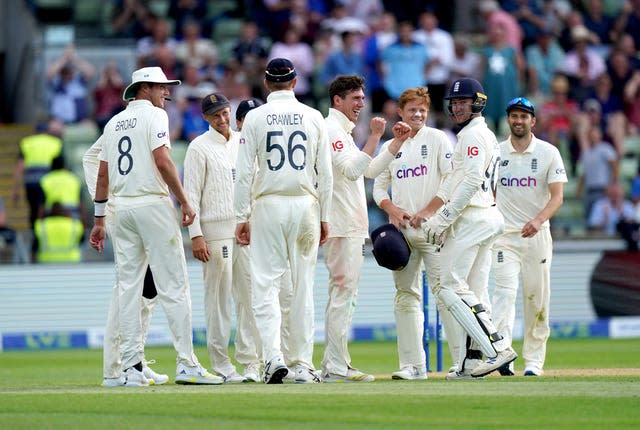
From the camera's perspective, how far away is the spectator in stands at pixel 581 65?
2509cm

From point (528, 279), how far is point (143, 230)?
153 inches

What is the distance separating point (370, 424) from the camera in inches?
358

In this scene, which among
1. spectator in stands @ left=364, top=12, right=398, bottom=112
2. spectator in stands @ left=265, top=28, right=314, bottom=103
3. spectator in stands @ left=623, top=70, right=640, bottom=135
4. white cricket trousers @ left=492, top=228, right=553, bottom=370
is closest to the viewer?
white cricket trousers @ left=492, top=228, right=553, bottom=370

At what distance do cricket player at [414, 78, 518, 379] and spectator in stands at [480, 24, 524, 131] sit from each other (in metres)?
10.8

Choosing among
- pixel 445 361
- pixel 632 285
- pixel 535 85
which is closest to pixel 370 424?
pixel 445 361

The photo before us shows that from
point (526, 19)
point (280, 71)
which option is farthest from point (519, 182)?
point (526, 19)

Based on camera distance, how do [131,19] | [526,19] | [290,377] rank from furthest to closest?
[131,19] < [526,19] < [290,377]

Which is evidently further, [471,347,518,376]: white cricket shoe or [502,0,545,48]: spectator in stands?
[502,0,545,48]: spectator in stands

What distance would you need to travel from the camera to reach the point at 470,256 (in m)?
12.4

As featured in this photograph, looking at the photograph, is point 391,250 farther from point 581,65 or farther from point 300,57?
point 581,65

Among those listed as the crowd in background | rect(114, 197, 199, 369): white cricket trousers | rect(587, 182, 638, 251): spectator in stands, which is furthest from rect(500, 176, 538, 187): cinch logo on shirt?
the crowd in background

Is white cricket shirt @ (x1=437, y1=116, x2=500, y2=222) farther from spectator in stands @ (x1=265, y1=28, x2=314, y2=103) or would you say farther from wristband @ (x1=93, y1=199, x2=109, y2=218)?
spectator in stands @ (x1=265, y1=28, x2=314, y2=103)

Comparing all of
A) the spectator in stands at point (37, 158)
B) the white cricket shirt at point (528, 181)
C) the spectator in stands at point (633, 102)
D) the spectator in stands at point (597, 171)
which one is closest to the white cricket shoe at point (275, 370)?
the white cricket shirt at point (528, 181)

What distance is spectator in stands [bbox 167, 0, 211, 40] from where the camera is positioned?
1013 inches
